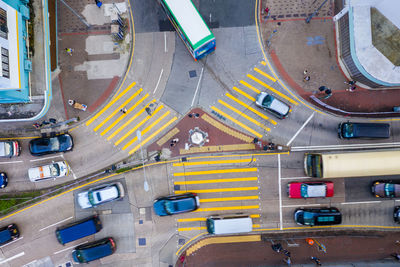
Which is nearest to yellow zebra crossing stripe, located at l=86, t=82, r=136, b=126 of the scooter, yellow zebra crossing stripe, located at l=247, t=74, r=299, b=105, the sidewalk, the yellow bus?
the scooter

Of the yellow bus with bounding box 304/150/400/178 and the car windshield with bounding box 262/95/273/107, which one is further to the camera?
the car windshield with bounding box 262/95/273/107

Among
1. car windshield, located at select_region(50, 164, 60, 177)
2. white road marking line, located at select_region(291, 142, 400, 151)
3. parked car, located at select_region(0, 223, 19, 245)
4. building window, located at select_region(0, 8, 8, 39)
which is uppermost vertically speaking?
building window, located at select_region(0, 8, 8, 39)

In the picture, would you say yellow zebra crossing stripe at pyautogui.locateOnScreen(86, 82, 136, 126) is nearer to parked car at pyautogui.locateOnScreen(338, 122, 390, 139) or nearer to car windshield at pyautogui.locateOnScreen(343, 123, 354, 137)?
car windshield at pyautogui.locateOnScreen(343, 123, 354, 137)

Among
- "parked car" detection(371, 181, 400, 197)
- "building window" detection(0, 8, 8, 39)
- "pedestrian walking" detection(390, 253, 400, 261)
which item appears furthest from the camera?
"pedestrian walking" detection(390, 253, 400, 261)

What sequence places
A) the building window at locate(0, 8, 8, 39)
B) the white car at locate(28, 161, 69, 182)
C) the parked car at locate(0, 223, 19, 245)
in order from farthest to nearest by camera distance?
the parked car at locate(0, 223, 19, 245), the white car at locate(28, 161, 69, 182), the building window at locate(0, 8, 8, 39)

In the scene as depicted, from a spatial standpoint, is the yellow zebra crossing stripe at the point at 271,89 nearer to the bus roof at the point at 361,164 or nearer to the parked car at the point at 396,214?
the bus roof at the point at 361,164

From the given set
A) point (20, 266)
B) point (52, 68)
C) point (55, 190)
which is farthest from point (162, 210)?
point (52, 68)
